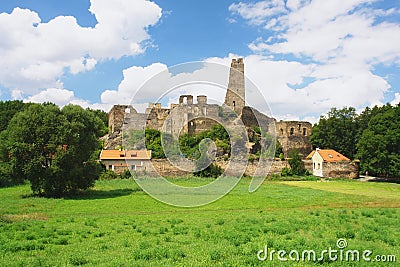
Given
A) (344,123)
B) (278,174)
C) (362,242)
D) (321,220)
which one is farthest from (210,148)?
(362,242)

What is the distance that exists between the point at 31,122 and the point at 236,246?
23.3m

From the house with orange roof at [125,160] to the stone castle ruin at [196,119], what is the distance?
9.90 m

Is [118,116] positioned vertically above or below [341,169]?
above

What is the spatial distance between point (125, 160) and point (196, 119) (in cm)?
2566

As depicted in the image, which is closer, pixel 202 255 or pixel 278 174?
pixel 202 255

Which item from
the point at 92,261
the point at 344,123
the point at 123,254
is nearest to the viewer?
the point at 92,261

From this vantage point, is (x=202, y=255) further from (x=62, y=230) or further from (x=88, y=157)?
(x=88, y=157)

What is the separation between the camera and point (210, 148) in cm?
5828

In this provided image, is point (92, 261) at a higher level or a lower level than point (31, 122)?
lower

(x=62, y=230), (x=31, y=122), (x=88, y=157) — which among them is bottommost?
(x=62, y=230)

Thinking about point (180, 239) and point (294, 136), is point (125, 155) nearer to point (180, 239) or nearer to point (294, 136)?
point (180, 239)

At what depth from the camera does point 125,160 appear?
2034 inches

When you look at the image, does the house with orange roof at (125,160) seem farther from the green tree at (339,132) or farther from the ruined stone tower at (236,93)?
the green tree at (339,132)

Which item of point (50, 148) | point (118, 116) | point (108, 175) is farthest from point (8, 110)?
point (50, 148)
